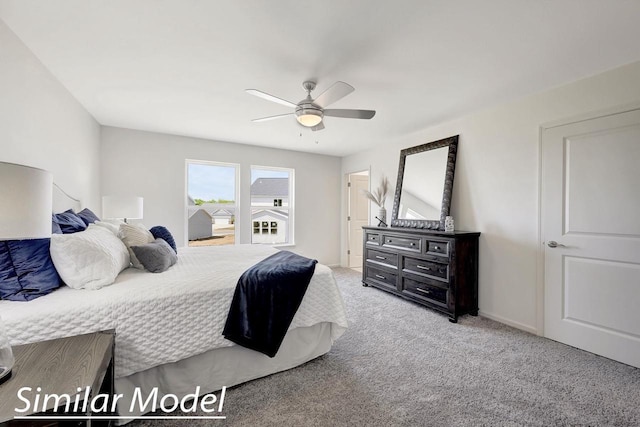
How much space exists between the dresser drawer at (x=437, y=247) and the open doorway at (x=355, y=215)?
250 cm

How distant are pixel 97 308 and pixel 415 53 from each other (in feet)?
8.57

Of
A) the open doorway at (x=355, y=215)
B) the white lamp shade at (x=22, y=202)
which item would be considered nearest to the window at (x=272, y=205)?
the open doorway at (x=355, y=215)

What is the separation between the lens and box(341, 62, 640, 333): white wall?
7.95ft

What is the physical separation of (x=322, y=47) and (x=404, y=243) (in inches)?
100

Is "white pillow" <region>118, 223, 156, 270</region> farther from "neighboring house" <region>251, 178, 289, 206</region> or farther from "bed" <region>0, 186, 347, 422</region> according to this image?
"neighboring house" <region>251, 178, 289, 206</region>

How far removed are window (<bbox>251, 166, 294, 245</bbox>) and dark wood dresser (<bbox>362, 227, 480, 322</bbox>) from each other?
2108mm

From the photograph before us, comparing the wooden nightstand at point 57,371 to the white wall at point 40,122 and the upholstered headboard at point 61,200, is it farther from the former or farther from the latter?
the upholstered headboard at point 61,200

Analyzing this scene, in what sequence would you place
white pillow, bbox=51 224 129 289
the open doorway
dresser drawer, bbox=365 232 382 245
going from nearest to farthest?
white pillow, bbox=51 224 129 289 < dresser drawer, bbox=365 232 382 245 < the open doorway

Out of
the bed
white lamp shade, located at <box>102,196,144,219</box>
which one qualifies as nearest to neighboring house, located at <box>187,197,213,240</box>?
white lamp shade, located at <box>102,196,144,219</box>

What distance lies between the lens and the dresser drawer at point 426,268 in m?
3.03

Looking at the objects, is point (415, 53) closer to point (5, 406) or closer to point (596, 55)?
point (596, 55)

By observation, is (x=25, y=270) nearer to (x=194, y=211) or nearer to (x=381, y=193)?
(x=194, y=211)

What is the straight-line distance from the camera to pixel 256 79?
7.82 feet

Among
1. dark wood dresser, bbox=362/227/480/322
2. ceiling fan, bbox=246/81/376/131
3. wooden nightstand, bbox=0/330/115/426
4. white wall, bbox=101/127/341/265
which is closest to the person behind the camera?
wooden nightstand, bbox=0/330/115/426
